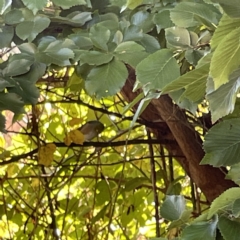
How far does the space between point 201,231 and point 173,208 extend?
0.08 metres

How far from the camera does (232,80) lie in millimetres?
282

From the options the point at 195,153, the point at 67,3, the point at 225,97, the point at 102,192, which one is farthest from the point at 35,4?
the point at 102,192

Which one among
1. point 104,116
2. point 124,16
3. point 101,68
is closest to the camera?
point 101,68

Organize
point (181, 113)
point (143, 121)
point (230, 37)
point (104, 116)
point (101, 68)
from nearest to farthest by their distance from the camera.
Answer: point (230, 37) → point (101, 68) → point (181, 113) → point (143, 121) → point (104, 116)

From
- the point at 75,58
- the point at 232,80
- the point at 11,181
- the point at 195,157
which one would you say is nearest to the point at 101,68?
the point at 75,58

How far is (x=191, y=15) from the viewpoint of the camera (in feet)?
1.07

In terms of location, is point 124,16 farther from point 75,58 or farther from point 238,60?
point 238,60

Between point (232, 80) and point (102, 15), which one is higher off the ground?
point (102, 15)

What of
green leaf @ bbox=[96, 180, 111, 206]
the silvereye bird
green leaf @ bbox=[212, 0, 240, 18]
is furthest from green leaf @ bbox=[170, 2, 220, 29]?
green leaf @ bbox=[96, 180, 111, 206]

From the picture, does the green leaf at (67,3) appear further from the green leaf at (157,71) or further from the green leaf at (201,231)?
the green leaf at (201,231)

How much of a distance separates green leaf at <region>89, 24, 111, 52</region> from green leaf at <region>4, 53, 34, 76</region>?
0.06 meters

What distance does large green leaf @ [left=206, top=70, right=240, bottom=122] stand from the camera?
28 centimetres

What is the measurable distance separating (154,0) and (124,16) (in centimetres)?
5

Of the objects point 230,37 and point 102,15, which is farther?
point 102,15
